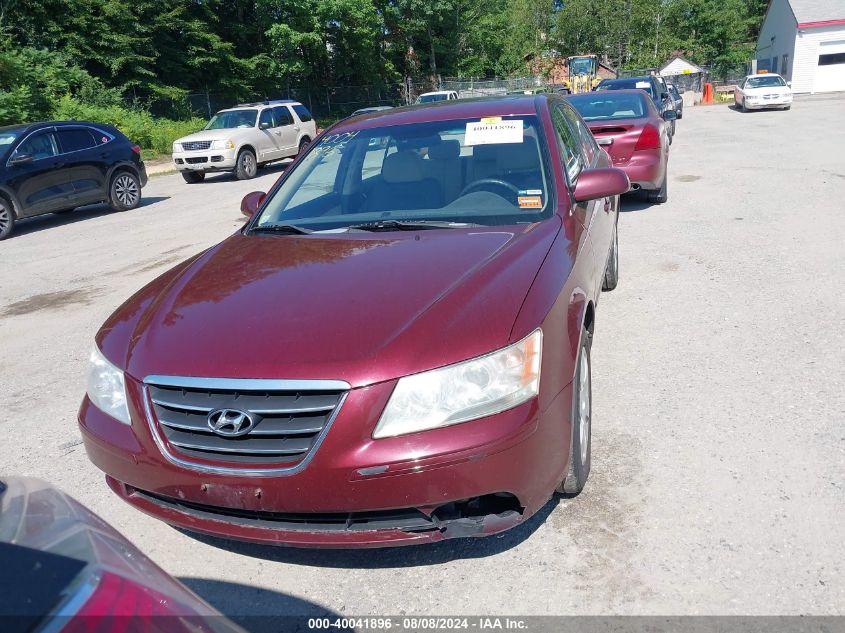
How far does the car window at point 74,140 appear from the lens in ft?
41.0

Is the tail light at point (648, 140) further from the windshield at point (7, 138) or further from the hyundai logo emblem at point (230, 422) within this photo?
the windshield at point (7, 138)

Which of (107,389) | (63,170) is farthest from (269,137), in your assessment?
(107,389)

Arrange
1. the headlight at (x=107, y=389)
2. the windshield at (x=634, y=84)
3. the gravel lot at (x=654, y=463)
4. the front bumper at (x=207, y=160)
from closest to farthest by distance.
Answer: the gravel lot at (x=654, y=463), the headlight at (x=107, y=389), the front bumper at (x=207, y=160), the windshield at (x=634, y=84)

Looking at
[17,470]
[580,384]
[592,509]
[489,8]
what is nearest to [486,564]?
[592,509]

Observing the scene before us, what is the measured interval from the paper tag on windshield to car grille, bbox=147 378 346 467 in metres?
2.23

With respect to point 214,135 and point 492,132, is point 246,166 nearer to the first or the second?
point 214,135

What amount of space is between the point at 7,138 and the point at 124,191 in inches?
88.0

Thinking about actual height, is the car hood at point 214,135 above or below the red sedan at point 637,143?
above

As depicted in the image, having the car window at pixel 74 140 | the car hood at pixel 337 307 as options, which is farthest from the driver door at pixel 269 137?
the car hood at pixel 337 307

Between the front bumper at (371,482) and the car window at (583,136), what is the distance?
3011 mm

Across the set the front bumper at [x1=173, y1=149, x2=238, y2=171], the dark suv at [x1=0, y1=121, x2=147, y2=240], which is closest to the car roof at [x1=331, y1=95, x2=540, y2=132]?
the dark suv at [x1=0, y1=121, x2=147, y2=240]

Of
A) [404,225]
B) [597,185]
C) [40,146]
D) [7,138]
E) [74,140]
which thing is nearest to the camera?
[404,225]

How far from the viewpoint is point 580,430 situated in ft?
9.67

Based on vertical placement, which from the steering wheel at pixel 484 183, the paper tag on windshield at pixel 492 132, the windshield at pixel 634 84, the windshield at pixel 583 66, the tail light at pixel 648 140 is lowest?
the tail light at pixel 648 140
